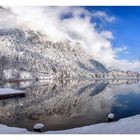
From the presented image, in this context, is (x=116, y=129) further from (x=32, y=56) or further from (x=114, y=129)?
(x=32, y=56)

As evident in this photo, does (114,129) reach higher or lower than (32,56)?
lower

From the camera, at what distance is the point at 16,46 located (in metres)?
22.5

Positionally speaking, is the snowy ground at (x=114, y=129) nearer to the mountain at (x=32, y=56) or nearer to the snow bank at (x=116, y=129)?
the snow bank at (x=116, y=129)

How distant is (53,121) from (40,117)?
1.10m

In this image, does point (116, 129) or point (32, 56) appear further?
point (32, 56)

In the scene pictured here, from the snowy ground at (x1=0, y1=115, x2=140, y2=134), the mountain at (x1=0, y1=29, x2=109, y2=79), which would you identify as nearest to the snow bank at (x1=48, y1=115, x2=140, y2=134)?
the snowy ground at (x1=0, y1=115, x2=140, y2=134)

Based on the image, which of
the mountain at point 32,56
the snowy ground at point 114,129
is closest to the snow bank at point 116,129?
the snowy ground at point 114,129

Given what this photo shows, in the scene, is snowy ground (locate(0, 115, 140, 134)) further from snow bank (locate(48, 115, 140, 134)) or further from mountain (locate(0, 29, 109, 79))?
mountain (locate(0, 29, 109, 79))

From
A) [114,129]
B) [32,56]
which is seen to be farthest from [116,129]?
[32,56]

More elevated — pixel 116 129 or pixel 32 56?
pixel 32 56

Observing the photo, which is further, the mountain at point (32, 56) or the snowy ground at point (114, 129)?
the mountain at point (32, 56)

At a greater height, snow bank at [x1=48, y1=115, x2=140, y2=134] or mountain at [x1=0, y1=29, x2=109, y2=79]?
mountain at [x1=0, y1=29, x2=109, y2=79]
